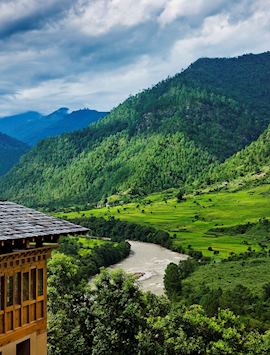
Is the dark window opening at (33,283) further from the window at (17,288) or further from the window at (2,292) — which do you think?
the window at (2,292)

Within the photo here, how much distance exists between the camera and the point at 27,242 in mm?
18344

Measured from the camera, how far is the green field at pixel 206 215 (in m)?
124

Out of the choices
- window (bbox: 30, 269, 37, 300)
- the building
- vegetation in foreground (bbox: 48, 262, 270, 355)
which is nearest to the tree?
vegetation in foreground (bbox: 48, 262, 270, 355)

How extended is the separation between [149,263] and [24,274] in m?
90.6

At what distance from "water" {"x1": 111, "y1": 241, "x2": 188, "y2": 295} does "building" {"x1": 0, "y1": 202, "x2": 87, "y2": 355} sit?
218ft

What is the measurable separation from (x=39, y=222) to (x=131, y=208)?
16754 centimetres

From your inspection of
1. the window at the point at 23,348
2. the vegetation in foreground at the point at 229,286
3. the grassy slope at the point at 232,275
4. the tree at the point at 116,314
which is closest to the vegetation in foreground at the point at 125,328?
the tree at the point at 116,314

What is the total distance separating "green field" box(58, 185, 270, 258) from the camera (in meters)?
124

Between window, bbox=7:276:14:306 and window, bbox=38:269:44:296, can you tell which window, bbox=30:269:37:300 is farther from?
window, bbox=7:276:14:306

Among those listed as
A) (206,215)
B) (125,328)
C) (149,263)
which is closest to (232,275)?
(149,263)

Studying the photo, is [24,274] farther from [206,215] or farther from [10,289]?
[206,215]

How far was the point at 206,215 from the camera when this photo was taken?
15588 centimetres

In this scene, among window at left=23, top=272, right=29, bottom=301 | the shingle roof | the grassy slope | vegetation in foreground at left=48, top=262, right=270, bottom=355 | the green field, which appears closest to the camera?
the shingle roof

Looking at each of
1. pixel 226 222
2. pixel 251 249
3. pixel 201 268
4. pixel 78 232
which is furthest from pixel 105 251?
pixel 78 232
